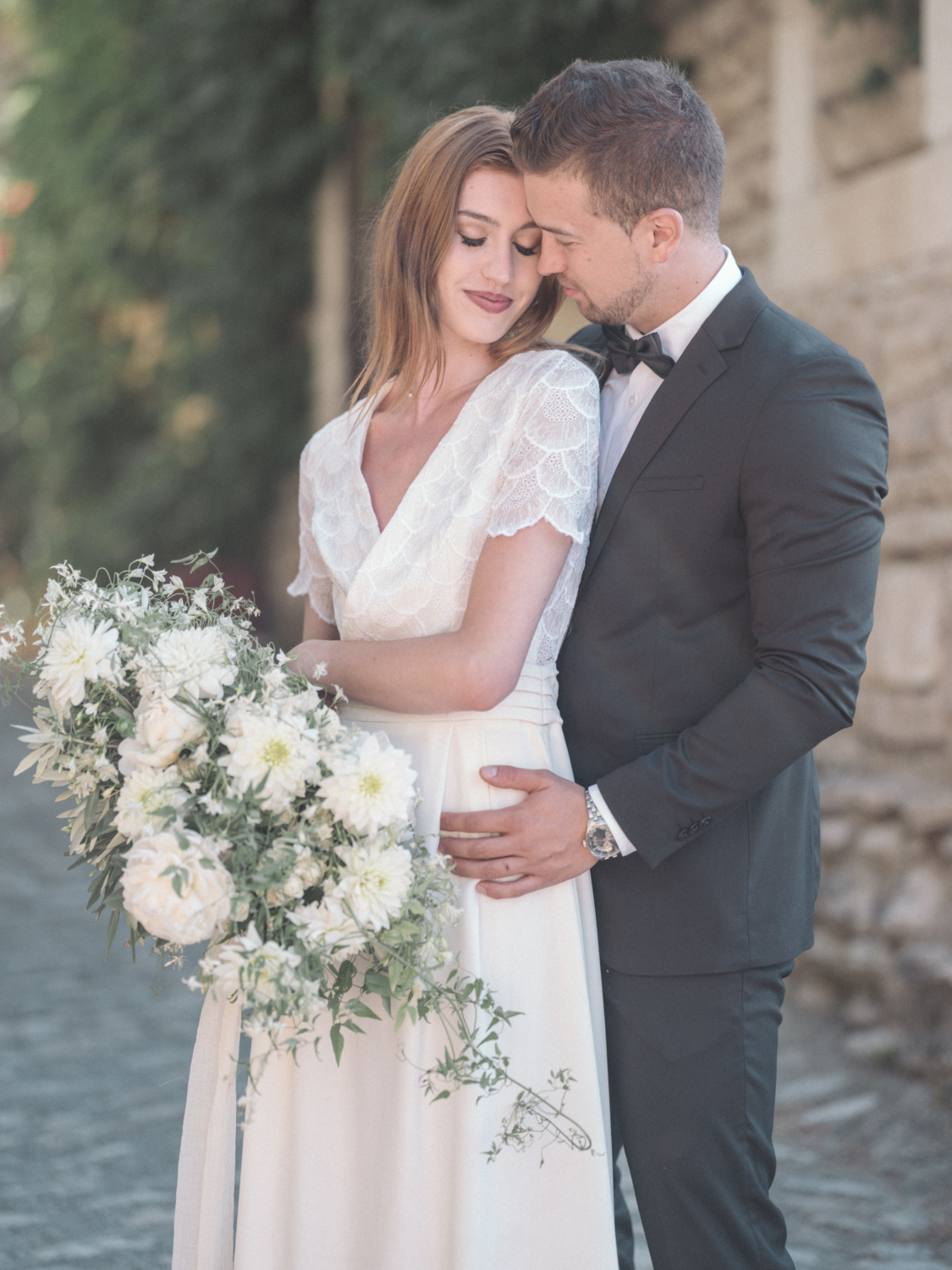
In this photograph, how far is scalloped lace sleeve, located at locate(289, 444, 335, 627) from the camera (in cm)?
245

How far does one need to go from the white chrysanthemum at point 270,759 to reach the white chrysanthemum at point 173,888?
0.33ft

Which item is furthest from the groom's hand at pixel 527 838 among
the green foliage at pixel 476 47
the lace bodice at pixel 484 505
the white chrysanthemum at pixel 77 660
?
the green foliage at pixel 476 47

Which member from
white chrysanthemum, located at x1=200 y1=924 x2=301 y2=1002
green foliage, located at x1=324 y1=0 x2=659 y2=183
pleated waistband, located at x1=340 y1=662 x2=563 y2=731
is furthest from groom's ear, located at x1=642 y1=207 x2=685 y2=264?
green foliage, located at x1=324 y1=0 x2=659 y2=183

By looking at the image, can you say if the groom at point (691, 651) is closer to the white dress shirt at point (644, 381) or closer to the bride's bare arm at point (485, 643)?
the white dress shirt at point (644, 381)

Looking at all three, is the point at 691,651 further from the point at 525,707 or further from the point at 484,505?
the point at 484,505

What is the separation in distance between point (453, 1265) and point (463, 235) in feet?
5.51

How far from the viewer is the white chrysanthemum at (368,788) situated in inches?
67.6

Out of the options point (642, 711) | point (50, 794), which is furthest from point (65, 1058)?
point (50, 794)

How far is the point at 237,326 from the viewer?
30.5 ft

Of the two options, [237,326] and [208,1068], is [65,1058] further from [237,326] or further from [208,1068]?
[237,326]

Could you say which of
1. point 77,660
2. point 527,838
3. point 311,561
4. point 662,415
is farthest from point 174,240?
point 527,838

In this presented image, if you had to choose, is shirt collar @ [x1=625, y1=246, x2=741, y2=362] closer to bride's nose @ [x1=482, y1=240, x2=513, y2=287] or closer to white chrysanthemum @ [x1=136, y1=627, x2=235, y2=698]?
bride's nose @ [x1=482, y1=240, x2=513, y2=287]

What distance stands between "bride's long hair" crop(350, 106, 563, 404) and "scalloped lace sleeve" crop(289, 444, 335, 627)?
20cm

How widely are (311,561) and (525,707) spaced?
62 cm
